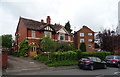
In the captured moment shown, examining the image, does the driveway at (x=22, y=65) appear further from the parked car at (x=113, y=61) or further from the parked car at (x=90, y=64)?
the parked car at (x=113, y=61)

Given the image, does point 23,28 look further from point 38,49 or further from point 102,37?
point 102,37

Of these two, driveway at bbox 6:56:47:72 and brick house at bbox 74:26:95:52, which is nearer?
driveway at bbox 6:56:47:72

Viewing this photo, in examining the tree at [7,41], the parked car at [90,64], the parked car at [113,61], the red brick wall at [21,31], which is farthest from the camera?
the tree at [7,41]

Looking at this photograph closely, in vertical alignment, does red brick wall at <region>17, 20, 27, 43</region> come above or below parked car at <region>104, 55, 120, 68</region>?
above

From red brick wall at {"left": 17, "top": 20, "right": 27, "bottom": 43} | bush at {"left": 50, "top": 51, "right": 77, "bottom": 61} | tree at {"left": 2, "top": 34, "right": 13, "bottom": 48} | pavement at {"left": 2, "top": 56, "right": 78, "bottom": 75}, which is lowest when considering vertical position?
pavement at {"left": 2, "top": 56, "right": 78, "bottom": 75}

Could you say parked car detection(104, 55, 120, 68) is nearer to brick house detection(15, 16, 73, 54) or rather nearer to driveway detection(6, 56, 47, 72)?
driveway detection(6, 56, 47, 72)

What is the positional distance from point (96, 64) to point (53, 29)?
56.9 ft

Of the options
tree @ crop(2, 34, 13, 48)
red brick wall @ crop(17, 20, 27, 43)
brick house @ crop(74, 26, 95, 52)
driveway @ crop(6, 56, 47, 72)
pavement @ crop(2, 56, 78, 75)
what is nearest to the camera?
pavement @ crop(2, 56, 78, 75)

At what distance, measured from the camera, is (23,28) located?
94.8ft

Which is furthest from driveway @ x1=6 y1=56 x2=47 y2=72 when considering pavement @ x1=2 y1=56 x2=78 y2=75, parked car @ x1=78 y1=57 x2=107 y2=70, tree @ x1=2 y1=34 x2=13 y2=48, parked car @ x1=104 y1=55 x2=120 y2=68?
tree @ x1=2 y1=34 x2=13 y2=48

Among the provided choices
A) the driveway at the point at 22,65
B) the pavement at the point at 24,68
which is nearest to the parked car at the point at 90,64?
the pavement at the point at 24,68

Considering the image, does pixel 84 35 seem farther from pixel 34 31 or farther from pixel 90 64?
pixel 90 64

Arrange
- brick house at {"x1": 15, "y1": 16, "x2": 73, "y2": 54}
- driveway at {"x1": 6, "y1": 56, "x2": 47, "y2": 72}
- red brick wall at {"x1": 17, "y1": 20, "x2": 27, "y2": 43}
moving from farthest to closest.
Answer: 1. red brick wall at {"x1": 17, "y1": 20, "x2": 27, "y2": 43}
2. brick house at {"x1": 15, "y1": 16, "x2": 73, "y2": 54}
3. driveway at {"x1": 6, "y1": 56, "x2": 47, "y2": 72}

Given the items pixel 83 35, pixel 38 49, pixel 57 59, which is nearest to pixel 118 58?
pixel 57 59
